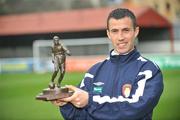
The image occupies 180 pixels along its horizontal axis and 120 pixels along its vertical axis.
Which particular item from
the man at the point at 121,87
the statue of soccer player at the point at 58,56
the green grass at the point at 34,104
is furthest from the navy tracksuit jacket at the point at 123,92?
the green grass at the point at 34,104

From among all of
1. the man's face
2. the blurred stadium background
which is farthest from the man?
the blurred stadium background

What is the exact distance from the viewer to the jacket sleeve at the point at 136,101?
4.48 feet

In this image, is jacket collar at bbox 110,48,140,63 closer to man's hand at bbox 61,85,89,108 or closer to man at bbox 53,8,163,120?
man at bbox 53,8,163,120

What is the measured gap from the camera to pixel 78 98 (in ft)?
4.32

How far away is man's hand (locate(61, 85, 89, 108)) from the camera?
131 cm

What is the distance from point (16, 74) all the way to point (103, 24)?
16.3 feet

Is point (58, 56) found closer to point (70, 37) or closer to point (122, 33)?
point (122, 33)

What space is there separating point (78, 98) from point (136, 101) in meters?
0.17

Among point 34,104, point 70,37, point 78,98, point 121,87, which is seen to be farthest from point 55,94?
point 70,37

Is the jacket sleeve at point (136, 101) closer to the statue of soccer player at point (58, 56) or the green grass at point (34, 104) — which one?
the statue of soccer player at point (58, 56)

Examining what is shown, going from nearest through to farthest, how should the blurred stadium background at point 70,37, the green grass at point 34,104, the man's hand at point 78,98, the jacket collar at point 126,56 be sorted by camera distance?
the man's hand at point 78,98 → the jacket collar at point 126,56 → the green grass at point 34,104 → the blurred stadium background at point 70,37

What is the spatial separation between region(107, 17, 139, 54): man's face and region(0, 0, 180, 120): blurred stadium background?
6001 millimetres

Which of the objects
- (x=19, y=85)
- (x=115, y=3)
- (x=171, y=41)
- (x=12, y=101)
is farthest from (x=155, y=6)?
(x=12, y=101)

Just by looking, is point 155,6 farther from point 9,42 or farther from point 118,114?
point 118,114
